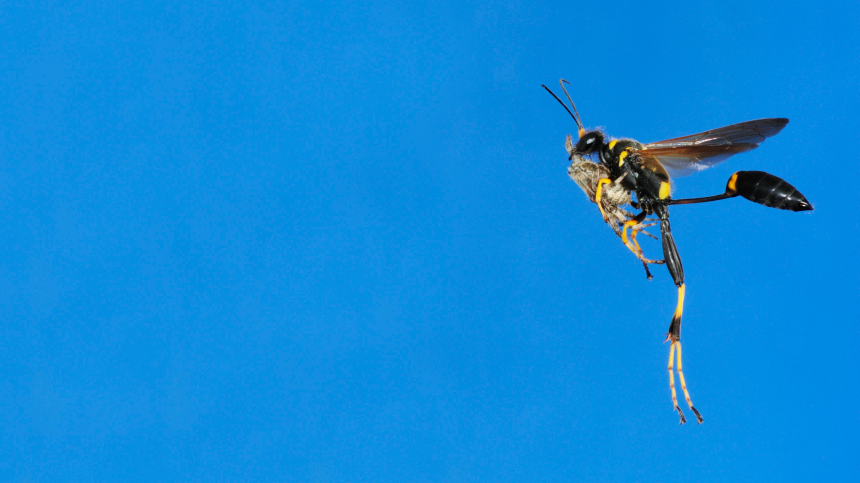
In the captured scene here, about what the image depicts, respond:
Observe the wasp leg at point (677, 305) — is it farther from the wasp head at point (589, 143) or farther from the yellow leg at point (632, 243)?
the wasp head at point (589, 143)

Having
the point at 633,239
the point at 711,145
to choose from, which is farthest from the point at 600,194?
the point at 711,145

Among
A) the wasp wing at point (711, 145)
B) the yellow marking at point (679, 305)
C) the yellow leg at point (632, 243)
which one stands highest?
the wasp wing at point (711, 145)

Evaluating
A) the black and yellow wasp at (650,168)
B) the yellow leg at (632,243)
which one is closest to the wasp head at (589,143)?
the black and yellow wasp at (650,168)

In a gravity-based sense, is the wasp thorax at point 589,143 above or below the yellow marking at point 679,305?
above

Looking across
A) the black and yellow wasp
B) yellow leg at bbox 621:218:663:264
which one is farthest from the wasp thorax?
yellow leg at bbox 621:218:663:264

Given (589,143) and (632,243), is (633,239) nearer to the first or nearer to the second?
(632,243)

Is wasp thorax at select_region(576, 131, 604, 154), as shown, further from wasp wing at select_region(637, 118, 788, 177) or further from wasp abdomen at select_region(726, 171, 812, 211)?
wasp abdomen at select_region(726, 171, 812, 211)

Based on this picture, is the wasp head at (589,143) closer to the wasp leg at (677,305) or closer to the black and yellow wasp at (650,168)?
the black and yellow wasp at (650,168)
